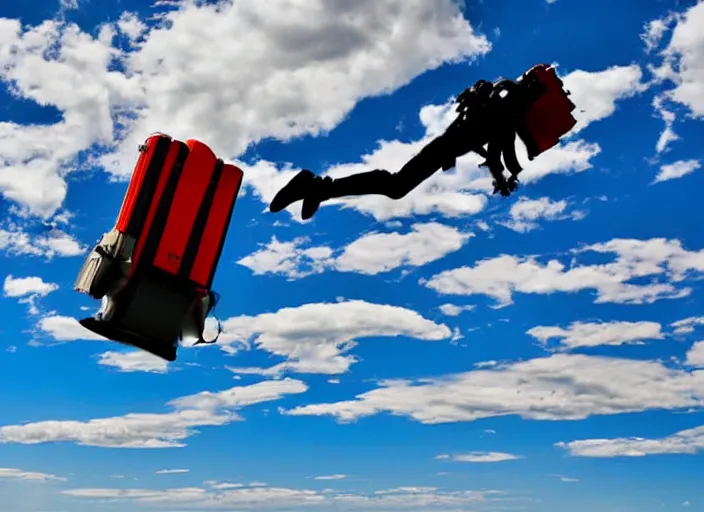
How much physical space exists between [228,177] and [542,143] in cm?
424

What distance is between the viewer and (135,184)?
1024 cm

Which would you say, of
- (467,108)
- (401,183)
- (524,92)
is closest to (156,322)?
(401,183)

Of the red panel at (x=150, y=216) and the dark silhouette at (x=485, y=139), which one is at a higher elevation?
the dark silhouette at (x=485, y=139)

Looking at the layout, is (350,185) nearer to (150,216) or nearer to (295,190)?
(295,190)

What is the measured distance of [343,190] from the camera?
401 inches

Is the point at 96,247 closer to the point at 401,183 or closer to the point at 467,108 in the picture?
the point at 401,183

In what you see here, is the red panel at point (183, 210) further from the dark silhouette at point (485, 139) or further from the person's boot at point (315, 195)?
the person's boot at point (315, 195)

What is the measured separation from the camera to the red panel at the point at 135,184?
10.2m

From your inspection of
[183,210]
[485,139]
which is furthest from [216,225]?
[485,139]

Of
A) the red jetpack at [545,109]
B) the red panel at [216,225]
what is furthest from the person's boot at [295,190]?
the red jetpack at [545,109]

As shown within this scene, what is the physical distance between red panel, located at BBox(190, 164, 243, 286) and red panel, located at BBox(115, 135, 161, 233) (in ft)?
3.37

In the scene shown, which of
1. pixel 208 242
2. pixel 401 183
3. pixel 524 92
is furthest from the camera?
pixel 208 242

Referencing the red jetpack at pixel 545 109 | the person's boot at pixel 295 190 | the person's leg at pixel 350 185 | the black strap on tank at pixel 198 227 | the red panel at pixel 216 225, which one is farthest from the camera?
the red panel at pixel 216 225

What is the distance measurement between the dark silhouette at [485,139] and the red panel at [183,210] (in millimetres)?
1145
